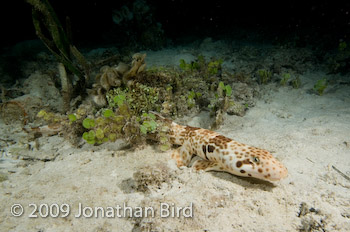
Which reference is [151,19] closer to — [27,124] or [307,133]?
[27,124]

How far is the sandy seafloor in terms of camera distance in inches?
91.3

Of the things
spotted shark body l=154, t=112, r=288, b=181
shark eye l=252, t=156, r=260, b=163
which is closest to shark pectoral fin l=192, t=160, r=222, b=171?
spotted shark body l=154, t=112, r=288, b=181

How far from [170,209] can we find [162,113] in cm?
232

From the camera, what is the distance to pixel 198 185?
285 centimetres

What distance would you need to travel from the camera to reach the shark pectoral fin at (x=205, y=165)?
3.08m

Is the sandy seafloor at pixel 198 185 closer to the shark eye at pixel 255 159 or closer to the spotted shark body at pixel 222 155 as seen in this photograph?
the spotted shark body at pixel 222 155

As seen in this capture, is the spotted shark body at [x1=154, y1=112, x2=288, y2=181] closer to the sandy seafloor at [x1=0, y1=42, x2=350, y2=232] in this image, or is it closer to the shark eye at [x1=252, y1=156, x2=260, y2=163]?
the shark eye at [x1=252, y1=156, x2=260, y2=163]

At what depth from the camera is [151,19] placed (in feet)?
33.9

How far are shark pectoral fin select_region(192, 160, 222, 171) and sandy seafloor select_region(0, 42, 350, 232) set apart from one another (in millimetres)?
92

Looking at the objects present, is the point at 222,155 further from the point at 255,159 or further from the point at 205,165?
the point at 255,159

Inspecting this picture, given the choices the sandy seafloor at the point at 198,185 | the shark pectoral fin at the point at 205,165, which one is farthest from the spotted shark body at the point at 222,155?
the sandy seafloor at the point at 198,185

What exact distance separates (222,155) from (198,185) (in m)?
0.59

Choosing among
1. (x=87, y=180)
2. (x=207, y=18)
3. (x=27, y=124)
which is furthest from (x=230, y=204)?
(x=207, y=18)

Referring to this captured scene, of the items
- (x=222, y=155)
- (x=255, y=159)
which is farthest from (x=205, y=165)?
(x=255, y=159)
